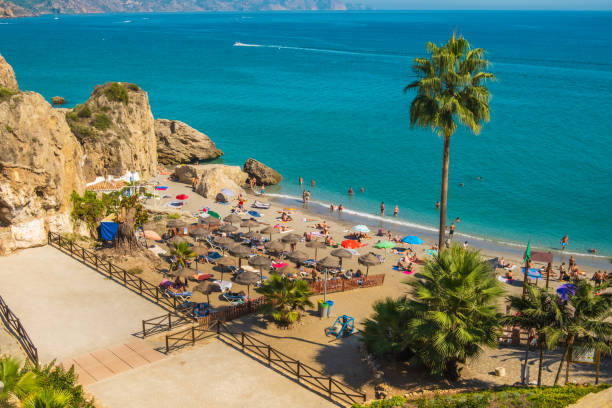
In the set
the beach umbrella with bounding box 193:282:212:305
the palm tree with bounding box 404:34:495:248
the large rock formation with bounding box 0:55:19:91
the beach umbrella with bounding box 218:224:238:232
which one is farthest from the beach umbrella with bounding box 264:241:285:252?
the large rock formation with bounding box 0:55:19:91

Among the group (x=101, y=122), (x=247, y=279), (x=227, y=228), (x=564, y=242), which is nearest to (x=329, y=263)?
(x=247, y=279)

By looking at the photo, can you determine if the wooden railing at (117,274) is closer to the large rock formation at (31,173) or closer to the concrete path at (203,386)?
the large rock formation at (31,173)

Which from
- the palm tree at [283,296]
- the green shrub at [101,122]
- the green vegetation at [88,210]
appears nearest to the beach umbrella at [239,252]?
the palm tree at [283,296]

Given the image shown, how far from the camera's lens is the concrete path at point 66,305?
58.6 feet

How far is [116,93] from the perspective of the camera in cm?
4872

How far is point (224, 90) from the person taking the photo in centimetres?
10788

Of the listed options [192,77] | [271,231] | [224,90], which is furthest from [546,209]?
[192,77]

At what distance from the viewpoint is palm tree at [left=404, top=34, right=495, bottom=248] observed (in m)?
21.0

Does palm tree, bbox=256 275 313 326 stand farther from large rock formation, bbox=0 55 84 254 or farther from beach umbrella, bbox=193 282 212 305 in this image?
large rock formation, bbox=0 55 84 254

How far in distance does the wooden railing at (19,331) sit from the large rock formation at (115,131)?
26.9 metres

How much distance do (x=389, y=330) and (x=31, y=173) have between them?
63.2ft

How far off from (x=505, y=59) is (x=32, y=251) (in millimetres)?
144836

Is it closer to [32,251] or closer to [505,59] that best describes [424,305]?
[32,251]

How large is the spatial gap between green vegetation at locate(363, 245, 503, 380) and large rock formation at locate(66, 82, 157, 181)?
3570 cm
